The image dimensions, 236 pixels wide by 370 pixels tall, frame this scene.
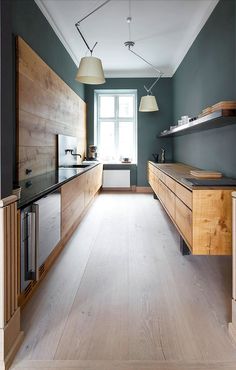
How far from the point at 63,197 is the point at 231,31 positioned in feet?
7.45

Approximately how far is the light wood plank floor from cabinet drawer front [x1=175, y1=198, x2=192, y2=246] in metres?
0.33

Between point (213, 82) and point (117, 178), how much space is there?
13.7 feet

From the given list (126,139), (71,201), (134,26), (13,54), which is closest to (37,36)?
(13,54)

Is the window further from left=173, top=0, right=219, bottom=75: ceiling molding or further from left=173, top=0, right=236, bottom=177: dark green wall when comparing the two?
left=173, top=0, right=236, bottom=177: dark green wall

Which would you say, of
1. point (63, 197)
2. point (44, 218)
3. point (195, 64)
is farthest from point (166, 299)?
point (195, 64)

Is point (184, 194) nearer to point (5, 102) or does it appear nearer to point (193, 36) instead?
point (5, 102)

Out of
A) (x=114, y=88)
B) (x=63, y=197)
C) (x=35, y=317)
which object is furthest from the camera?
(x=114, y=88)

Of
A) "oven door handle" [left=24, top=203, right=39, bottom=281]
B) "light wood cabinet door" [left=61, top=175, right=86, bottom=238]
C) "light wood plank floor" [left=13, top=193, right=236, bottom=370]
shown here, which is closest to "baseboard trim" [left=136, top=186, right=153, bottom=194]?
"light wood cabinet door" [left=61, top=175, right=86, bottom=238]

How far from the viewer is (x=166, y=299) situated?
2.19 metres

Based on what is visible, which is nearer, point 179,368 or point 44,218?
point 179,368

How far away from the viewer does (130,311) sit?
2018 mm

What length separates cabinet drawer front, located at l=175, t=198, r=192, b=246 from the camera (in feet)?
7.97

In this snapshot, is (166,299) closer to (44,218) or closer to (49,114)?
(44,218)

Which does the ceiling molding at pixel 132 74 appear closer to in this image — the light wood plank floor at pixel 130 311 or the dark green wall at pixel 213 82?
the dark green wall at pixel 213 82
